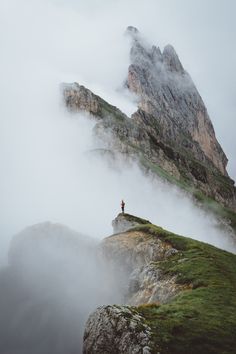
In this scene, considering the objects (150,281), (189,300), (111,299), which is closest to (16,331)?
(111,299)

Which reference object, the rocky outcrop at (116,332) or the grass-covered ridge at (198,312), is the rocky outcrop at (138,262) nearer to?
the grass-covered ridge at (198,312)

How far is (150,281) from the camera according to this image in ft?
184

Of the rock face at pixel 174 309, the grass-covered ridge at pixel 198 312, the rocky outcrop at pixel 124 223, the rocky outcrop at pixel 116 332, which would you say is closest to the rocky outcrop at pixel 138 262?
the rocky outcrop at pixel 124 223

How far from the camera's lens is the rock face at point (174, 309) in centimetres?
3081

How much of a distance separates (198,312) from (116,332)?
7149mm

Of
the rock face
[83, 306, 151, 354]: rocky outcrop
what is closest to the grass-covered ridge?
the rock face

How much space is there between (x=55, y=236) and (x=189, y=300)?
8263cm

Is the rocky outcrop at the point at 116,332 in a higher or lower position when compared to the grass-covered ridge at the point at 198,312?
lower

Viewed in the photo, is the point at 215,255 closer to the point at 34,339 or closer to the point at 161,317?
the point at 161,317

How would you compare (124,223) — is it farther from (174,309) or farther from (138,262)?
(174,309)

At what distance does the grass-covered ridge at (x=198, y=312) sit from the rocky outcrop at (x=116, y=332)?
87 centimetres

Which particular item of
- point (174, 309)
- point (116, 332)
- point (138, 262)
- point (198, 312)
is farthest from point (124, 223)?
point (116, 332)

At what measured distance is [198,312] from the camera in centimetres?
3562

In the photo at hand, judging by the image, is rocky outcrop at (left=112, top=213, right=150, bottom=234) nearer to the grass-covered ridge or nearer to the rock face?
the rock face
